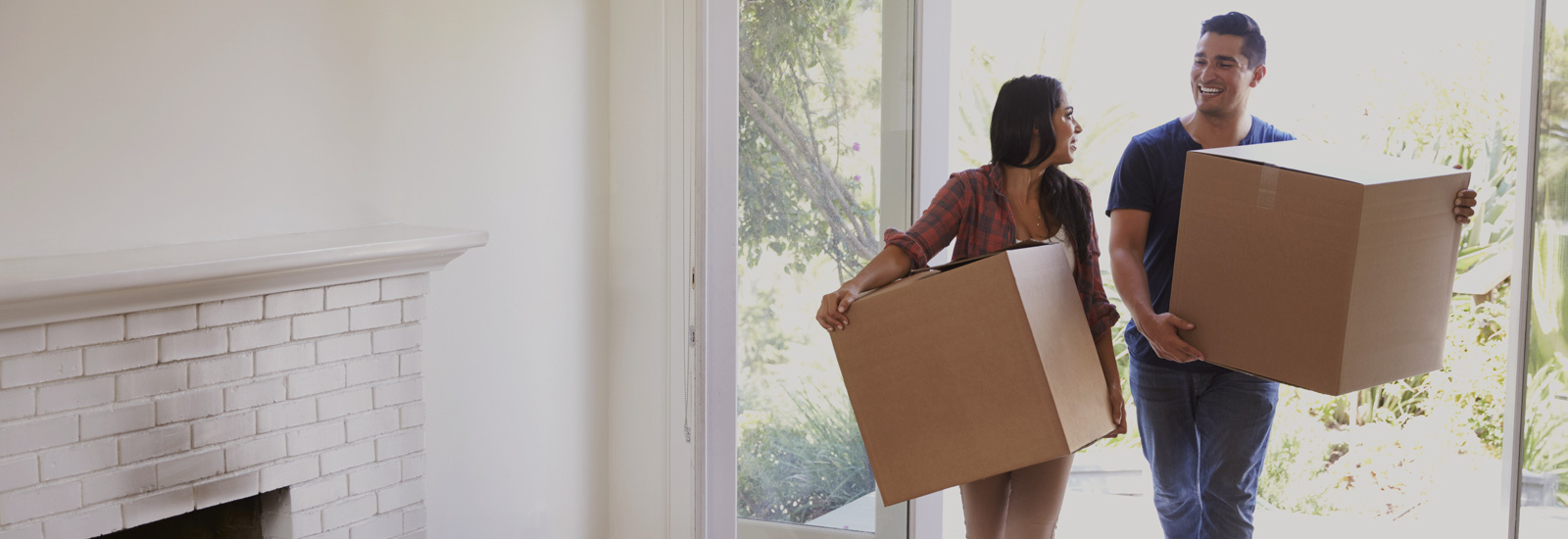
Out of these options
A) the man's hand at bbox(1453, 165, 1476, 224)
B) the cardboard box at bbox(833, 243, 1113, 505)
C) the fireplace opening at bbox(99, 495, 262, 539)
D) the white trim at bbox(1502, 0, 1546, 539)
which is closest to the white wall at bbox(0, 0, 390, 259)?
the fireplace opening at bbox(99, 495, 262, 539)

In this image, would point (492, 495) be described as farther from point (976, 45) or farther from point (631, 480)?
point (976, 45)

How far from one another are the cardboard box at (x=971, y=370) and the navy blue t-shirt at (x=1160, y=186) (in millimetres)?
335

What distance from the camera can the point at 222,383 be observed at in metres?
1.54

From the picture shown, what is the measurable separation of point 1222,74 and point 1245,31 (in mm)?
79

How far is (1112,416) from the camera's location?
5.44ft

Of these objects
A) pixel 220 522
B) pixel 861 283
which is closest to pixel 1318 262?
pixel 861 283

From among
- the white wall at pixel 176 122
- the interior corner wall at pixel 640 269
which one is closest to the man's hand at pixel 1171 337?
the interior corner wall at pixel 640 269

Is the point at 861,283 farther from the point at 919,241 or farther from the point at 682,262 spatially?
the point at 682,262

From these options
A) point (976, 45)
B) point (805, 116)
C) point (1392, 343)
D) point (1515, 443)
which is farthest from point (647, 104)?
point (976, 45)

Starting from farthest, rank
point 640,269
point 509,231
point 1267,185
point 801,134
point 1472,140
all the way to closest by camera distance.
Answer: point 1472,140, point 640,269, point 801,134, point 509,231, point 1267,185

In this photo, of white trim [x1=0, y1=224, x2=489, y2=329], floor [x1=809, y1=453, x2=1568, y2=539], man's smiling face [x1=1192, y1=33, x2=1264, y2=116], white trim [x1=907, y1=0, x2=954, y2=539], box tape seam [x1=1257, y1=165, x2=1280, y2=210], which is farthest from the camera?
floor [x1=809, y1=453, x2=1568, y2=539]

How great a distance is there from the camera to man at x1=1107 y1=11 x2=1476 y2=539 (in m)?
1.76

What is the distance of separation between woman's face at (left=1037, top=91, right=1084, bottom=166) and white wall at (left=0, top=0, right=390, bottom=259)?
117 cm

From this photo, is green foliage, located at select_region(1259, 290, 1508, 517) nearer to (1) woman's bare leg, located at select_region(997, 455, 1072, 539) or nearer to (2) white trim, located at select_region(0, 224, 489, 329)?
(1) woman's bare leg, located at select_region(997, 455, 1072, 539)
